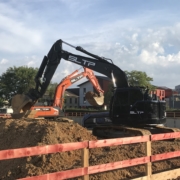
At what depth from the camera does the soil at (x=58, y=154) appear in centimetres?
818

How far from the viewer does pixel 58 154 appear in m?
9.48

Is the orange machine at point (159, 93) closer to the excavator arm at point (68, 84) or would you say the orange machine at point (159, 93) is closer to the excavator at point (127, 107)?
the excavator at point (127, 107)

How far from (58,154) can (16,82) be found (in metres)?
55.5

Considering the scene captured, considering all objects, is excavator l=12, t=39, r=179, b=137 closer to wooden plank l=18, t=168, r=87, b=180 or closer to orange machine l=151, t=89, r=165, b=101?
orange machine l=151, t=89, r=165, b=101

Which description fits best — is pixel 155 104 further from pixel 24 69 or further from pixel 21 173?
pixel 24 69

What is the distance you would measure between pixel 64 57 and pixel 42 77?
7.09ft

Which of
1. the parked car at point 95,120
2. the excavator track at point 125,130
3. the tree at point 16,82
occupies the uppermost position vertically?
the tree at point 16,82

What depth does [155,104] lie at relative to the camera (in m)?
13.9

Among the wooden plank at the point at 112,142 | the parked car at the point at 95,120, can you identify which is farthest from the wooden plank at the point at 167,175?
the parked car at the point at 95,120

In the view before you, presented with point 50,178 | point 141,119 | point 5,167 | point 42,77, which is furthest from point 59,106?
point 50,178

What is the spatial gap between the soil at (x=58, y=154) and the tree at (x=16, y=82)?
49466mm

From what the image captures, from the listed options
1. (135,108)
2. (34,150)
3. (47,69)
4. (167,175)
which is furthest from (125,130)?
(34,150)

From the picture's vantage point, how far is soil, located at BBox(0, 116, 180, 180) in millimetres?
8180

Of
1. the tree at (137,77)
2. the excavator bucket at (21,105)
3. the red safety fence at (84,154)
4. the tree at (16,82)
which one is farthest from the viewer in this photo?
the tree at (16,82)
